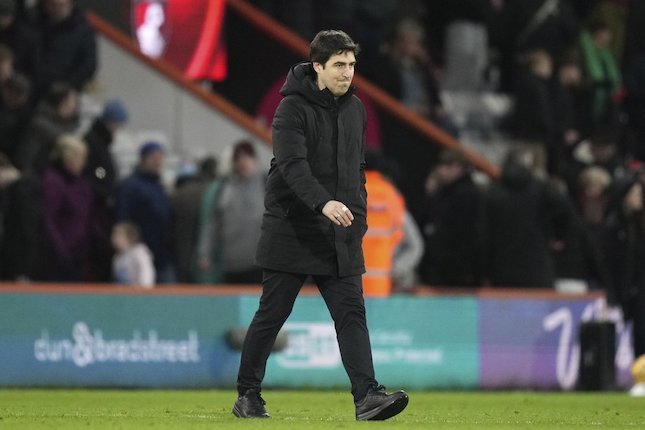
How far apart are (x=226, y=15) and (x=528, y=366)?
6.80m

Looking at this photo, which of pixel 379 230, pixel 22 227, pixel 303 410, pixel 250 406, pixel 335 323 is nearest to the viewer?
pixel 335 323

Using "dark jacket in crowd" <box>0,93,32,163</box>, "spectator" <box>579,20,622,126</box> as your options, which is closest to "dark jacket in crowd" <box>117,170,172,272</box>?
"dark jacket in crowd" <box>0,93,32,163</box>

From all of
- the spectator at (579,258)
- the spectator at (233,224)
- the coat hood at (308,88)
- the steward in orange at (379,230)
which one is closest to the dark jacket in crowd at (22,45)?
the spectator at (233,224)

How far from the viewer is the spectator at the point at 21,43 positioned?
18484 mm

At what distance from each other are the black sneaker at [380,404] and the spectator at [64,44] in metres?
8.95

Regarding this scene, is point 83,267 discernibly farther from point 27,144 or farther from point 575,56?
point 575,56

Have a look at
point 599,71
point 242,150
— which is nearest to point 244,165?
point 242,150

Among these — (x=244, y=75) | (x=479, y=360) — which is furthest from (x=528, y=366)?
(x=244, y=75)

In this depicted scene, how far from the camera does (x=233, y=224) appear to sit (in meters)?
17.3

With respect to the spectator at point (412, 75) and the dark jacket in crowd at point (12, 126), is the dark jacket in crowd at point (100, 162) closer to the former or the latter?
the dark jacket in crowd at point (12, 126)

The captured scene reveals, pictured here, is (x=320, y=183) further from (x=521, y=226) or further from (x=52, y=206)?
(x=521, y=226)

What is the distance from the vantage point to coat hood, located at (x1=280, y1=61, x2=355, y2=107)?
34.8 ft

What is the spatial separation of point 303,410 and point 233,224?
5.01 meters

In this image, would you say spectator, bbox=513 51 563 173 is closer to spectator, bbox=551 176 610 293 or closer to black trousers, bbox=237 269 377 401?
spectator, bbox=551 176 610 293
